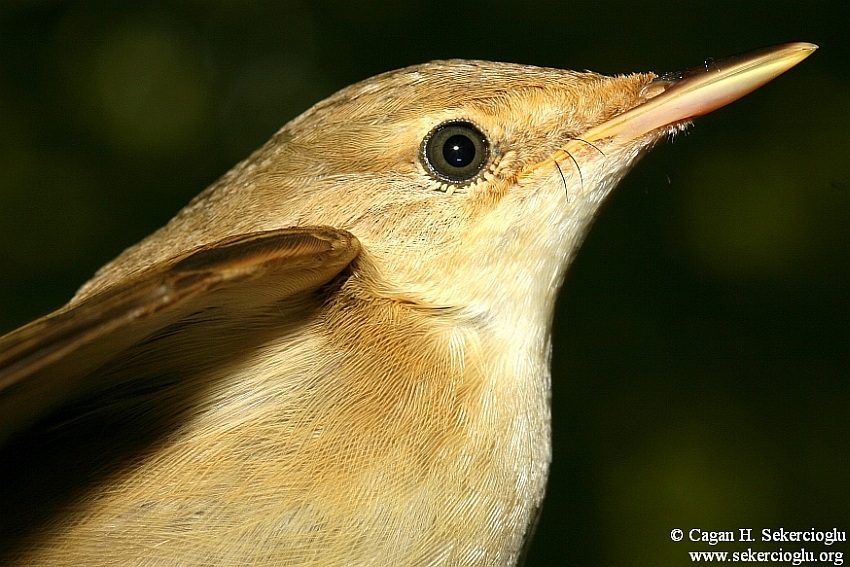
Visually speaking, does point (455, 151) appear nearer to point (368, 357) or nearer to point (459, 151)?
point (459, 151)

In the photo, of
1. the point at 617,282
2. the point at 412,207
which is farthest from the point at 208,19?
the point at 412,207

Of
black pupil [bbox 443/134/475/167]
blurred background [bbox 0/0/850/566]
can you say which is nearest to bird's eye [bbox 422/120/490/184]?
black pupil [bbox 443/134/475/167]

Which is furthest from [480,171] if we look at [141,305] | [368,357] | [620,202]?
[620,202]

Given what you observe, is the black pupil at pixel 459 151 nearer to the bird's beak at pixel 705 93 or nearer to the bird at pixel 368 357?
the bird at pixel 368 357

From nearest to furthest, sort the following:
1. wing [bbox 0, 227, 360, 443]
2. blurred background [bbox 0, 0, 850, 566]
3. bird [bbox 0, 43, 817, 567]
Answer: wing [bbox 0, 227, 360, 443] → bird [bbox 0, 43, 817, 567] → blurred background [bbox 0, 0, 850, 566]

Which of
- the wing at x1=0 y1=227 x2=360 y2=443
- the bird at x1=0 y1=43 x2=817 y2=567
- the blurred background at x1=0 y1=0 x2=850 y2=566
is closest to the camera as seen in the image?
the wing at x1=0 y1=227 x2=360 y2=443

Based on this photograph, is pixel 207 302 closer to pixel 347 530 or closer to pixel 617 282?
pixel 347 530

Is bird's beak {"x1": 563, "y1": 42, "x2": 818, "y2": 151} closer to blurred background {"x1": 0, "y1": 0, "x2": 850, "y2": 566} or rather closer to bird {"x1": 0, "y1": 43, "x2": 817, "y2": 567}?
bird {"x1": 0, "y1": 43, "x2": 817, "y2": 567}
